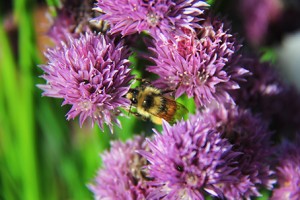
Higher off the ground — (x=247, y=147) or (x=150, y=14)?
(x=150, y=14)

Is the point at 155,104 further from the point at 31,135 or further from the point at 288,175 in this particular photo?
the point at 31,135

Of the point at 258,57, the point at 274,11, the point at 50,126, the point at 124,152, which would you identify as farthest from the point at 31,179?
the point at 274,11

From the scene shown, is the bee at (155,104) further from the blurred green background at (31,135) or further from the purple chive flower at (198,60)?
the blurred green background at (31,135)

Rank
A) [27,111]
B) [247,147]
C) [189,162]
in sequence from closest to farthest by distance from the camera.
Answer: [189,162]
[247,147]
[27,111]

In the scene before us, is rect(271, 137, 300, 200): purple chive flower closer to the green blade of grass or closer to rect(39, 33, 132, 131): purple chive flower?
rect(39, 33, 132, 131): purple chive flower

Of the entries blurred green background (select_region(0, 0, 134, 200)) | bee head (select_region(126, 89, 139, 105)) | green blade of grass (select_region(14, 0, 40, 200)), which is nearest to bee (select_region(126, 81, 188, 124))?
bee head (select_region(126, 89, 139, 105))

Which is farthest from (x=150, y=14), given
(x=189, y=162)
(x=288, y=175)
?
(x=288, y=175)
